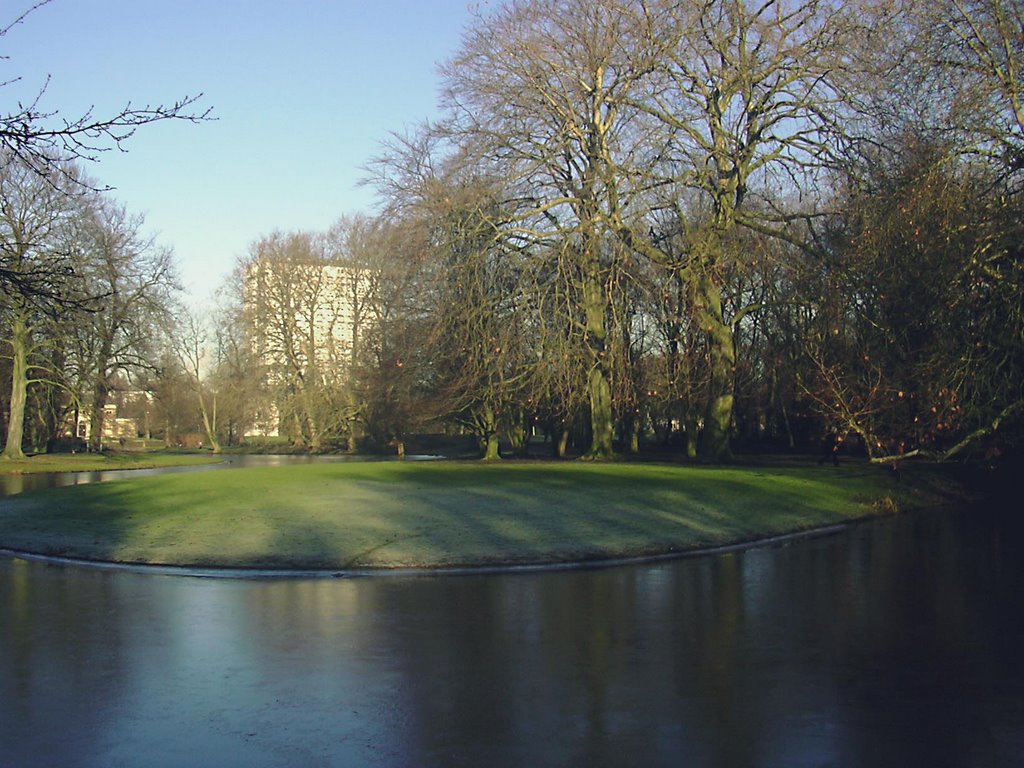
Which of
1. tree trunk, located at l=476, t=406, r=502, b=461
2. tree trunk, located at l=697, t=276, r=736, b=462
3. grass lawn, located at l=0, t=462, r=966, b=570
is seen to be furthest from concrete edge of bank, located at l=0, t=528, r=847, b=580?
tree trunk, located at l=476, t=406, r=502, b=461

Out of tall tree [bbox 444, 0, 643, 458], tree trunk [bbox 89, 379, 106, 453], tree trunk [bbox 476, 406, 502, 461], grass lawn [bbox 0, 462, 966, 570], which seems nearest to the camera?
grass lawn [bbox 0, 462, 966, 570]

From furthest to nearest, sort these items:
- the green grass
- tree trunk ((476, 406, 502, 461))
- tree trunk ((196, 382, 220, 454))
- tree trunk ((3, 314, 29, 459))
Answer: tree trunk ((196, 382, 220, 454))
tree trunk ((3, 314, 29, 459))
the green grass
tree trunk ((476, 406, 502, 461))

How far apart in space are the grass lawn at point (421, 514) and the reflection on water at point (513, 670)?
6.64 feet

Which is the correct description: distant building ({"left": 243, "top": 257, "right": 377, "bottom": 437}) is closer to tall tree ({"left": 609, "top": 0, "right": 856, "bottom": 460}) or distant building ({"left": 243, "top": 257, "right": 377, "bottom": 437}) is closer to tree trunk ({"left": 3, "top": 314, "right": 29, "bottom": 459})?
tree trunk ({"left": 3, "top": 314, "right": 29, "bottom": 459})

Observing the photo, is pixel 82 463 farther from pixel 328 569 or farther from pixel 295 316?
pixel 328 569

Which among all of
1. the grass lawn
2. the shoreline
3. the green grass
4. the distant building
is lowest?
the shoreline

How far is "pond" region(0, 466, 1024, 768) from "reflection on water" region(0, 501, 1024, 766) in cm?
3

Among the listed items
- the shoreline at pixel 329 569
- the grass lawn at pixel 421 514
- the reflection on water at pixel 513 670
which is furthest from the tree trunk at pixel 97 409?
the reflection on water at pixel 513 670

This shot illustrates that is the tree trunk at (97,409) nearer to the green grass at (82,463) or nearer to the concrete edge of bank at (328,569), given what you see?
the green grass at (82,463)

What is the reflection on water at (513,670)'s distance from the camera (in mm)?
6578

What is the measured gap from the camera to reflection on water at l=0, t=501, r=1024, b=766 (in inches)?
259

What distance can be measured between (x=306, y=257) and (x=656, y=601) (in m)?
58.3

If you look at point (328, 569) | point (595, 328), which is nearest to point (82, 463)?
point (595, 328)

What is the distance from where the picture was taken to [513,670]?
863 centimetres
